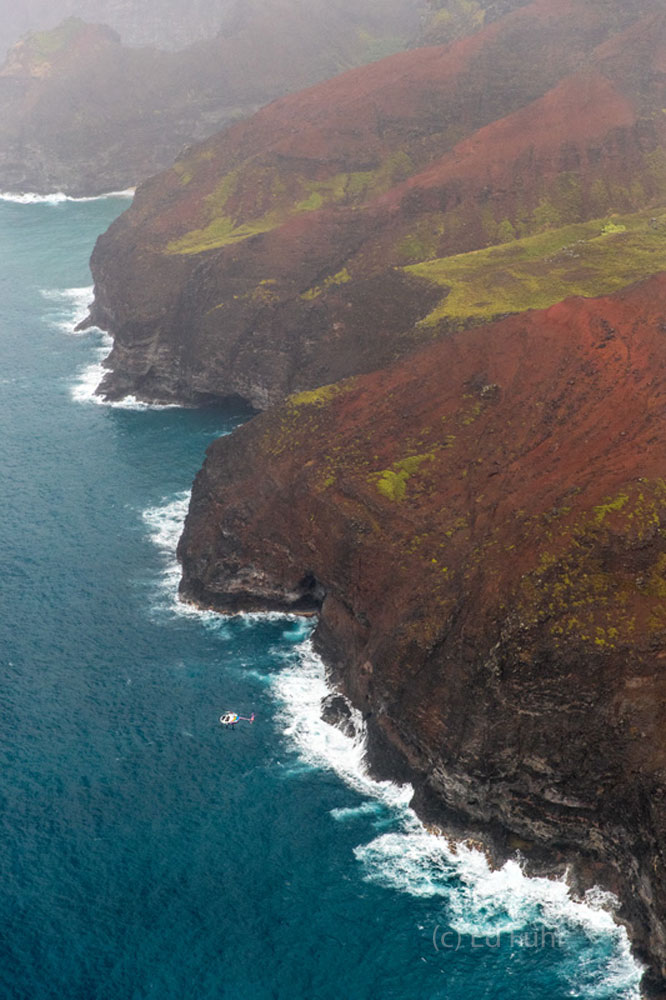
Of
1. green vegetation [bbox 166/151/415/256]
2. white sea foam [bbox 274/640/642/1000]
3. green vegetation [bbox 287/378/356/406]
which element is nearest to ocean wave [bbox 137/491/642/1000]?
white sea foam [bbox 274/640/642/1000]

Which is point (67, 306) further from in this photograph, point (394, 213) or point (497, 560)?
point (497, 560)

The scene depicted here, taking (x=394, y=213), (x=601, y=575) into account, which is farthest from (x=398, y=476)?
(x=394, y=213)

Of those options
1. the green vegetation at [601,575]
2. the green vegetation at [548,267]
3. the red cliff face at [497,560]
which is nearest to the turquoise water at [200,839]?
the red cliff face at [497,560]

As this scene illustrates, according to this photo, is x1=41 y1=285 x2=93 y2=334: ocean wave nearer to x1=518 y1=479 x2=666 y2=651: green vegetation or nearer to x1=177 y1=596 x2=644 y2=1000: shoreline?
x1=177 y1=596 x2=644 y2=1000: shoreline

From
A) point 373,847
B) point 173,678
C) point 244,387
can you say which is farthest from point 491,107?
point 373,847

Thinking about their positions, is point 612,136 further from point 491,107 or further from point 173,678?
point 173,678
